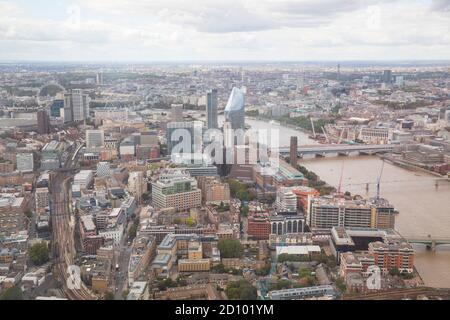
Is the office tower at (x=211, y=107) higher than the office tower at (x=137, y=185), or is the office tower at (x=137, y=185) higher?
the office tower at (x=211, y=107)

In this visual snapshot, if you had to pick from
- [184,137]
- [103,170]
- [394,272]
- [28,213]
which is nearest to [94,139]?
[184,137]

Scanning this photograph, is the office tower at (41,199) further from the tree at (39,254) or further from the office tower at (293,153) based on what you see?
the office tower at (293,153)

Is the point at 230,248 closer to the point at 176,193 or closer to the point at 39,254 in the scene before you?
the point at 39,254

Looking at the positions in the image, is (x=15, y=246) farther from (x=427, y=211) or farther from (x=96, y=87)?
(x=96, y=87)

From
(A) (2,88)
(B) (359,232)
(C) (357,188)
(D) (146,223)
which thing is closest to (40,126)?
(A) (2,88)

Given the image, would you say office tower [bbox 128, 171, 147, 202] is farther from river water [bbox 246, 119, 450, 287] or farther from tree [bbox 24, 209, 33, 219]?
river water [bbox 246, 119, 450, 287]

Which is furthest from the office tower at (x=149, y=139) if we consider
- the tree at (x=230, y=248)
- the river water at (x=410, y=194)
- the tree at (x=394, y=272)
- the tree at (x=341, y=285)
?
the tree at (x=341, y=285)

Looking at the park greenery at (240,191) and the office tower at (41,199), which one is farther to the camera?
the park greenery at (240,191)
